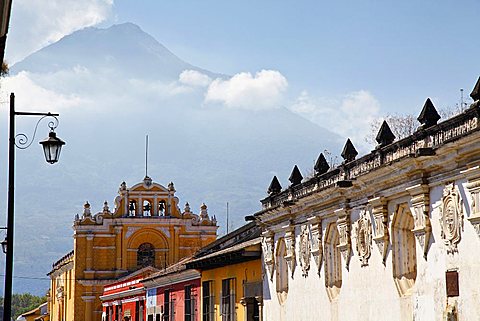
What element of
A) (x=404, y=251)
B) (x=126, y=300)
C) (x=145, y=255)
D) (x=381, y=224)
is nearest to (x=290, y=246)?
(x=381, y=224)

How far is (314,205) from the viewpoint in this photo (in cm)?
2406

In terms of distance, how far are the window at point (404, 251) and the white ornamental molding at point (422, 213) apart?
26.3 inches

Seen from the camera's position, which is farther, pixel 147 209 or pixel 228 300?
pixel 147 209

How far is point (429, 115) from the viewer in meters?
17.4

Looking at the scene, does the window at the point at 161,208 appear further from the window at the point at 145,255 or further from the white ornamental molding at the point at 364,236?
the white ornamental molding at the point at 364,236

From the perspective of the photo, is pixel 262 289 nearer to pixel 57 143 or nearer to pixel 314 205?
pixel 314 205

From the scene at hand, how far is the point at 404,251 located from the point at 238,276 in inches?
484

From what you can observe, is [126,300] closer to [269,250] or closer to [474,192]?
[269,250]

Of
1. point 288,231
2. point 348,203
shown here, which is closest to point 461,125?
point 348,203

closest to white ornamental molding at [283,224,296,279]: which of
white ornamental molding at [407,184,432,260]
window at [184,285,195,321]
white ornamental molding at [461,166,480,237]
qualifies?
white ornamental molding at [407,184,432,260]

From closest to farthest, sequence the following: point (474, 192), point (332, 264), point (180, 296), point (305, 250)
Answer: point (474, 192) → point (332, 264) → point (305, 250) → point (180, 296)

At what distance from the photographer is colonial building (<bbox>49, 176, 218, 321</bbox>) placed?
6281cm

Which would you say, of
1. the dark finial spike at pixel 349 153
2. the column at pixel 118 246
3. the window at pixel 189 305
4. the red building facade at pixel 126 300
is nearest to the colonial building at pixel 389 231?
the dark finial spike at pixel 349 153

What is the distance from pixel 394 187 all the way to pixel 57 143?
6703mm
